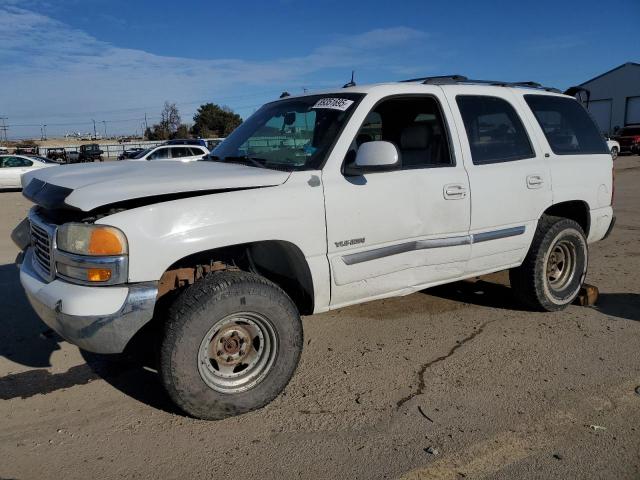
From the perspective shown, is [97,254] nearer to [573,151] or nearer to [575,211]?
[573,151]

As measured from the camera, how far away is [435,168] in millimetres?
4008

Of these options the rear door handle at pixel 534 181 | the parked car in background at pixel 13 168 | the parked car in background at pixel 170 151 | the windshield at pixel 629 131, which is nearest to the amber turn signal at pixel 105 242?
the rear door handle at pixel 534 181

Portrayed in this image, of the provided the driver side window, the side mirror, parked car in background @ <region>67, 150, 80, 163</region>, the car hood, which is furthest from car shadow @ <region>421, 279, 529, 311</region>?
parked car in background @ <region>67, 150, 80, 163</region>

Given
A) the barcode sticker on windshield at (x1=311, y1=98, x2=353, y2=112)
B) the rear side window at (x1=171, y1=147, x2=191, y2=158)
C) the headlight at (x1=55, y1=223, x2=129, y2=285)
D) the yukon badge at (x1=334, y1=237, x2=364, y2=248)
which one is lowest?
the yukon badge at (x1=334, y1=237, x2=364, y2=248)

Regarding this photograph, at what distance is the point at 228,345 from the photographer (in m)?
3.24

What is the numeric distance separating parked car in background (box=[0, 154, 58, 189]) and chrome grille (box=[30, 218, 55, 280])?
57.1ft

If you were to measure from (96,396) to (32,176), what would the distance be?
5.14 ft

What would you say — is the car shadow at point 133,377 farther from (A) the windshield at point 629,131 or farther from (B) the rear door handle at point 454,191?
(A) the windshield at point 629,131

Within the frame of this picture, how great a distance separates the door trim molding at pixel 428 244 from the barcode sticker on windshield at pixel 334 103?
3.38ft

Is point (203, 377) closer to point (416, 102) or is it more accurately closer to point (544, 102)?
point (416, 102)

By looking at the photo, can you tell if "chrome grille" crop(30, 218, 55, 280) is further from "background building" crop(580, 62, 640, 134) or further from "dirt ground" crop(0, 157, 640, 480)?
"background building" crop(580, 62, 640, 134)

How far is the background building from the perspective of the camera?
48.8 m

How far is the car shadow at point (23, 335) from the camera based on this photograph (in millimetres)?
4072

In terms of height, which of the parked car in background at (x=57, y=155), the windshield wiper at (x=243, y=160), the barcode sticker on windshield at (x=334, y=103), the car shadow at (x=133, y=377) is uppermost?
the parked car in background at (x=57, y=155)
